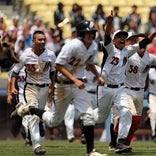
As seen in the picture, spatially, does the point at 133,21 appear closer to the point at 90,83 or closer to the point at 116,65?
the point at 90,83

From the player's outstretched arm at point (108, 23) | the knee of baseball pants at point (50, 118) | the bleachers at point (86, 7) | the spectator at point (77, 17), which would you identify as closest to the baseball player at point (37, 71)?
the knee of baseball pants at point (50, 118)

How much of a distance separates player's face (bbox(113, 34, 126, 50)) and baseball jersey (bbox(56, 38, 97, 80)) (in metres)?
1.37

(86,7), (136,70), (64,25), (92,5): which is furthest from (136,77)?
(92,5)

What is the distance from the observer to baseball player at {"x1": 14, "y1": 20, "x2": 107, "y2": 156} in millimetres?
11852

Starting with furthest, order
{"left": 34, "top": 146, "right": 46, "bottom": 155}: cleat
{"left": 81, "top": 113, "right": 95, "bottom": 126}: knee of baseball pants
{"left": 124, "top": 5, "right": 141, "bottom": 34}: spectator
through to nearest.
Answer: {"left": 124, "top": 5, "right": 141, "bottom": 34}: spectator
{"left": 34, "top": 146, "right": 46, "bottom": 155}: cleat
{"left": 81, "top": 113, "right": 95, "bottom": 126}: knee of baseball pants

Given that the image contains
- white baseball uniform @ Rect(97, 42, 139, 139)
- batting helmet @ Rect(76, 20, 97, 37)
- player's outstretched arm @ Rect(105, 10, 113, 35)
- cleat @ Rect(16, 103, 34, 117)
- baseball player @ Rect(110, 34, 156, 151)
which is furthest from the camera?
baseball player @ Rect(110, 34, 156, 151)

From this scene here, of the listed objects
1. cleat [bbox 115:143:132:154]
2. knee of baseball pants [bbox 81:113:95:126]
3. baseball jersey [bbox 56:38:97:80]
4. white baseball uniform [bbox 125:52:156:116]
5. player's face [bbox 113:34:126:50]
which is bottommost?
cleat [bbox 115:143:132:154]

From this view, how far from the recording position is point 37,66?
13766 mm

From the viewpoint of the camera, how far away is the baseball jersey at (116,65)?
13539 millimetres

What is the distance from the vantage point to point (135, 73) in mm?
14398

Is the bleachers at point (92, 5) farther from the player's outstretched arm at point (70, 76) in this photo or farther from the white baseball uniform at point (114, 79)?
the player's outstretched arm at point (70, 76)

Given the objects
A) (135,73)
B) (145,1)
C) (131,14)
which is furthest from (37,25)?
(135,73)

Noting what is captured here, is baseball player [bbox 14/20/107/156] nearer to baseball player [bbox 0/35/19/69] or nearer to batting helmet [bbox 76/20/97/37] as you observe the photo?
batting helmet [bbox 76/20/97/37]

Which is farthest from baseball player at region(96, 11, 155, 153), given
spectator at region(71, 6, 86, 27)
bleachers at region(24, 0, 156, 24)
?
bleachers at region(24, 0, 156, 24)
